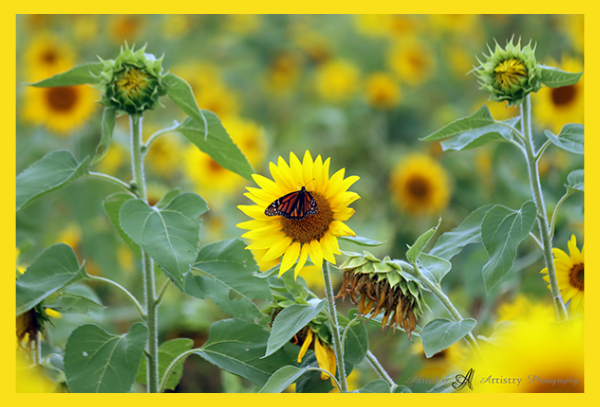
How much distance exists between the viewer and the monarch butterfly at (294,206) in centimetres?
58

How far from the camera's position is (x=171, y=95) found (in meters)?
0.67

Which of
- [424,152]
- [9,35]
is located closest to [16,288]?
[9,35]

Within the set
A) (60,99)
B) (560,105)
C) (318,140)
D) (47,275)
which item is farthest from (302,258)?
(318,140)

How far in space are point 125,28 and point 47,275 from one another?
162 cm

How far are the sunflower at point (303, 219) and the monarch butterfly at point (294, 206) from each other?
0.01m

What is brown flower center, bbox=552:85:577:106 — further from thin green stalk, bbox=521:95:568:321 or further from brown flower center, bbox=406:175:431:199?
thin green stalk, bbox=521:95:568:321

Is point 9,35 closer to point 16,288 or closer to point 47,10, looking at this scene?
point 47,10

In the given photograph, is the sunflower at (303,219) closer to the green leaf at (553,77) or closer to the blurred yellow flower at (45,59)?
the green leaf at (553,77)

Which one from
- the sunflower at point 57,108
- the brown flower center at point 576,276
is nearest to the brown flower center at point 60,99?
the sunflower at point 57,108

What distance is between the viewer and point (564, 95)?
4.07 feet

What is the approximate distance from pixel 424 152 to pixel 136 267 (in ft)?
3.62

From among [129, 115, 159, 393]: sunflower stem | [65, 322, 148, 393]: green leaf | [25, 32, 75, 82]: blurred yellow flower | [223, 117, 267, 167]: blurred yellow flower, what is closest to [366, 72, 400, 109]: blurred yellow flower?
[223, 117, 267, 167]: blurred yellow flower

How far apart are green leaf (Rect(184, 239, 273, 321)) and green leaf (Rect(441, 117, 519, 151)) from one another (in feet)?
0.95

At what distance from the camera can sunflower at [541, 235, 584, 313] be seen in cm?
68
